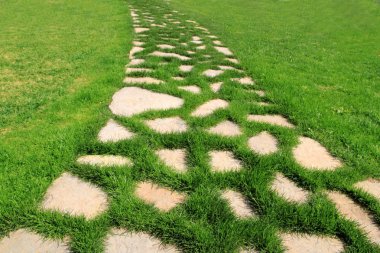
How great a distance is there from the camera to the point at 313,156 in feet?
14.0

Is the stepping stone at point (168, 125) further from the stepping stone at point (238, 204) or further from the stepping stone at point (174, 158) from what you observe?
the stepping stone at point (238, 204)

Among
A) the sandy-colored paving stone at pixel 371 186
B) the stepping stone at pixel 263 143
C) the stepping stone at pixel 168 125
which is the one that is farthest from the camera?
the stepping stone at pixel 168 125

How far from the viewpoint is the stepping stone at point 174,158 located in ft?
12.6

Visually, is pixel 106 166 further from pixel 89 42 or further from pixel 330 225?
pixel 89 42

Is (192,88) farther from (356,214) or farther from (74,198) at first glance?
(356,214)

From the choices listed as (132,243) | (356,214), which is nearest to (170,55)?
(356,214)

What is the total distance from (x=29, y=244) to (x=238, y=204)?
1.87 m

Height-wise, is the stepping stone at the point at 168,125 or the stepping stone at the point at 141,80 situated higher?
the stepping stone at the point at 168,125

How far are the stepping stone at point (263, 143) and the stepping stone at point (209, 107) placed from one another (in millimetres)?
947

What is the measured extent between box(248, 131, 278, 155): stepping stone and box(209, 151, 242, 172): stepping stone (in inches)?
14.4

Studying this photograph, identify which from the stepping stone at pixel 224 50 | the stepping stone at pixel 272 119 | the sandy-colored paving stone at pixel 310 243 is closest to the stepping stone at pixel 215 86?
the stepping stone at pixel 272 119

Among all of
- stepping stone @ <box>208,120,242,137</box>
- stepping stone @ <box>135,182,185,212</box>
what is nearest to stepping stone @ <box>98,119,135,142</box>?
stepping stone @ <box>135,182,185,212</box>

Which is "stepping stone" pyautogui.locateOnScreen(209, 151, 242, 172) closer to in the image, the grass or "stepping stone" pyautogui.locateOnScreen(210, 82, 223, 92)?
the grass

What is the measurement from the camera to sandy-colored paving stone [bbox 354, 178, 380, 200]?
3631 millimetres
